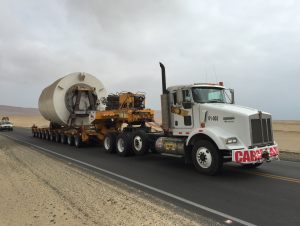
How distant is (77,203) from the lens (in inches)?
272

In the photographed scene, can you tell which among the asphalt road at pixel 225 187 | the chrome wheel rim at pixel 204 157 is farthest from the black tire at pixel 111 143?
the chrome wheel rim at pixel 204 157

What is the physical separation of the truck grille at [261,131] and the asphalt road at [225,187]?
1034 millimetres

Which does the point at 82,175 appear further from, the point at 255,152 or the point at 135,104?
the point at 135,104

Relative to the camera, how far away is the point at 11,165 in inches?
476

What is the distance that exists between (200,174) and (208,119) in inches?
67.2

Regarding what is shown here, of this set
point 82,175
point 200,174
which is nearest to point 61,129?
point 82,175

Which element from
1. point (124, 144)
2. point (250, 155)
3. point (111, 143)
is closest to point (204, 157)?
point (250, 155)

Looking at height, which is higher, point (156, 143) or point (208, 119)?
point (208, 119)

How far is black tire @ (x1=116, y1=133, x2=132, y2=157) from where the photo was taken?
1431cm

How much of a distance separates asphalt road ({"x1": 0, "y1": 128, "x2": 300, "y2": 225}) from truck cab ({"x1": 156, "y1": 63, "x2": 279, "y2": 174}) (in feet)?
1.78

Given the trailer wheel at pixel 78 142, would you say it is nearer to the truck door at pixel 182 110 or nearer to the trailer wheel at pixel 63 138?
the trailer wheel at pixel 63 138

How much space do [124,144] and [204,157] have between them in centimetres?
513

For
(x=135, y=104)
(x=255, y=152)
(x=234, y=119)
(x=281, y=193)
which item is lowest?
(x=281, y=193)

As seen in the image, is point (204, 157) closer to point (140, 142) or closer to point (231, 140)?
point (231, 140)
